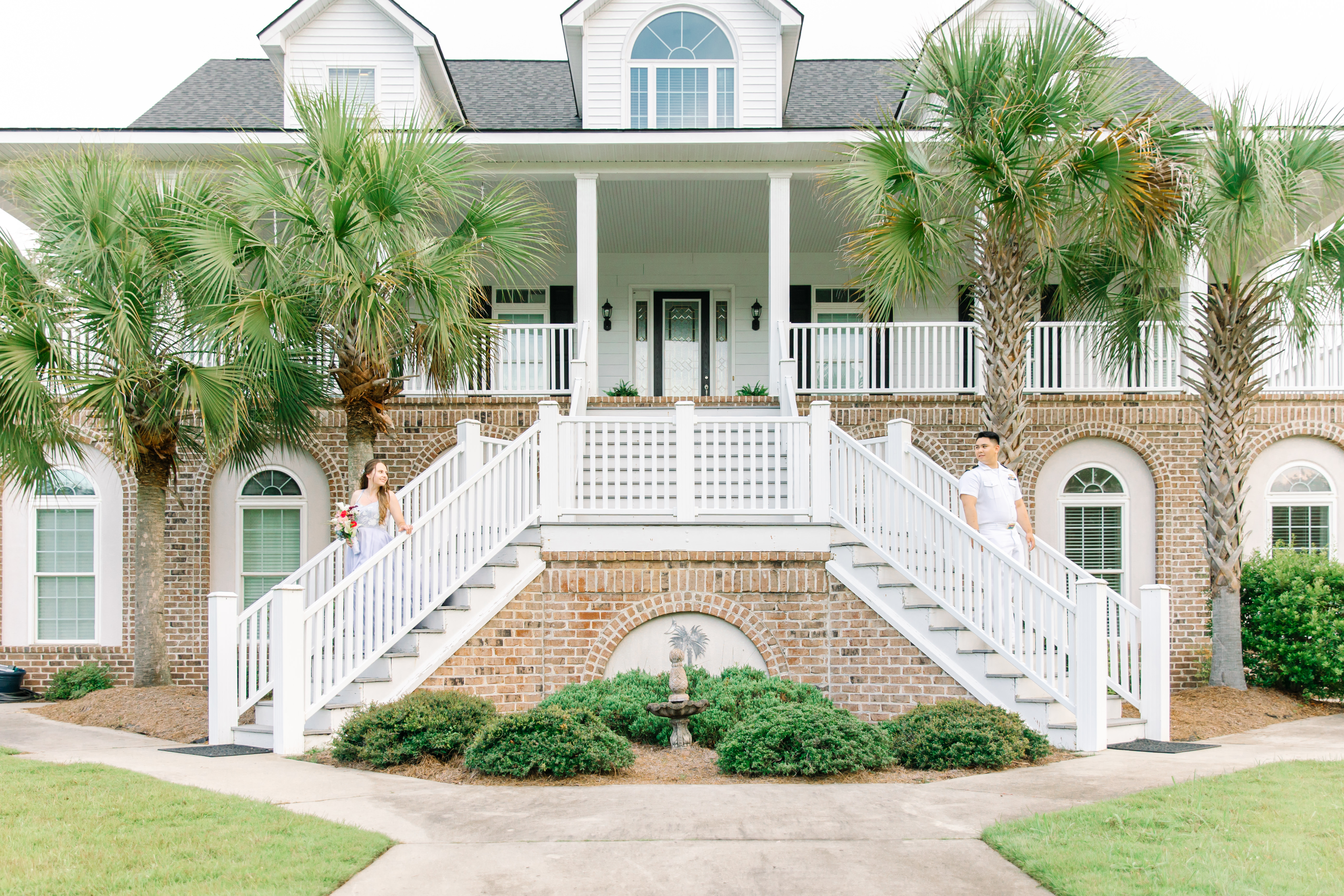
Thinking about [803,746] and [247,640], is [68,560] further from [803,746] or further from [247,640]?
[803,746]

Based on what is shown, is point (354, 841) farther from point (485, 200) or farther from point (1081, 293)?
point (1081, 293)

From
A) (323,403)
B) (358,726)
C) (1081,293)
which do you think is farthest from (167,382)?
(1081,293)

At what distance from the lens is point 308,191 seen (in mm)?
9969

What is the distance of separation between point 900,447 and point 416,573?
454cm

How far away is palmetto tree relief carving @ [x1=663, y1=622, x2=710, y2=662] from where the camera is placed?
898 cm

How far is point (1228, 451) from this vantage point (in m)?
10.6

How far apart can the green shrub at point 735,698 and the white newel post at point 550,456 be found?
199cm

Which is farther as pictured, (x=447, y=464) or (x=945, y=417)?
(x=945, y=417)

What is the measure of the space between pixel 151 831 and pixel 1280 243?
1075 cm

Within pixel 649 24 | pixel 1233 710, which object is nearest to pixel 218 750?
pixel 1233 710

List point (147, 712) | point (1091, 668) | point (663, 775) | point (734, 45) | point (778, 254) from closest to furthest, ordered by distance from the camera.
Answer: point (663, 775) → point (1091, 668) → point (147, 712) → point (778, 254) → point (734, 45)

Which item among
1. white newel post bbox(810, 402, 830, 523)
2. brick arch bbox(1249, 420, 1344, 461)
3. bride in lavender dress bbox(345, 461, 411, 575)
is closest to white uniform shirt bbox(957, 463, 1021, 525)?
white newel post bbox(810, 402, 830, 523)

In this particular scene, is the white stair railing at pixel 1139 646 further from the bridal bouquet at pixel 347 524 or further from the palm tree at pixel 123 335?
the palm tree at pixel 123 335

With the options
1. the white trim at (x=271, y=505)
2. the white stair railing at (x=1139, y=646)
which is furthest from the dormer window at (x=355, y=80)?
the white stair railing at (x=1139, y=646)
